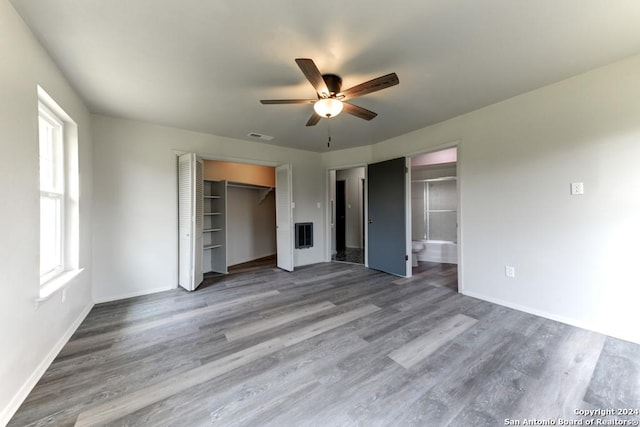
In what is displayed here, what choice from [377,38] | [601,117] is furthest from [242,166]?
[601,117]

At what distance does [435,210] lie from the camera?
5375mm

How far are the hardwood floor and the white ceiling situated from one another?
2440 mm

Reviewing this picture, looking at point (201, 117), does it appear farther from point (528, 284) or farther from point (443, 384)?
point (528, 284)

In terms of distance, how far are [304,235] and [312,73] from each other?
11.7 feet

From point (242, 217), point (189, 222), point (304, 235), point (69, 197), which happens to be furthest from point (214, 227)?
point (69, 197)

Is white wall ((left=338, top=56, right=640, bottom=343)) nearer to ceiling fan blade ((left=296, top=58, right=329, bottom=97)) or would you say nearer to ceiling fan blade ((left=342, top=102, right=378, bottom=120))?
ceiling fan blade ((left=342, top=102, right=378, bottom=120))

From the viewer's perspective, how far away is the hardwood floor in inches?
54.5

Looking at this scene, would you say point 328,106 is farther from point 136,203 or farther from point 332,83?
point 136,203

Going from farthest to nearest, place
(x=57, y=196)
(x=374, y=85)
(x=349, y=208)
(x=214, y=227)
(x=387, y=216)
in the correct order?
(x=349, y=208) → (x=214, y=227) → (x=387, y=216) → (x=57, y=196) → (x=374, y=85)

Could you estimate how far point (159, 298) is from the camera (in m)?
3.15

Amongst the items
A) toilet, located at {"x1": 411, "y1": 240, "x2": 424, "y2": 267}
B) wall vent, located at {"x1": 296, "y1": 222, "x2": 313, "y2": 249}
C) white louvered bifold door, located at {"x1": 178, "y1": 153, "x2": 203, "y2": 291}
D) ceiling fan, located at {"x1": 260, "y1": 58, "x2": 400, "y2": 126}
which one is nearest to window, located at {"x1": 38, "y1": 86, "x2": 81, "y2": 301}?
white louvered bifold door, located at {"x1": 178, "y1": 153, "x2": 203, "y2": 291}

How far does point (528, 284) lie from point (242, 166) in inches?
201

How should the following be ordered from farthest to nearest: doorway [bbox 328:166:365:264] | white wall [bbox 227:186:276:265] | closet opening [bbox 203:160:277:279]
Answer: doorway [bbox 328:166:365:264] → white wall [bbox 227:186:276:265] → closet opening [bbox 203:160:277:279]

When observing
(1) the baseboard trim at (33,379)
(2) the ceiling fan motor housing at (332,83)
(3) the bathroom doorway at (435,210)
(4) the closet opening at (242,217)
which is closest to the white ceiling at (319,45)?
(2) the ceiling fan motor housing at (332,83)
